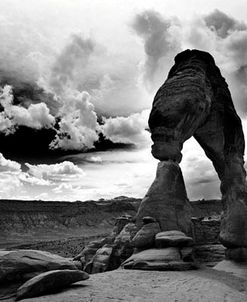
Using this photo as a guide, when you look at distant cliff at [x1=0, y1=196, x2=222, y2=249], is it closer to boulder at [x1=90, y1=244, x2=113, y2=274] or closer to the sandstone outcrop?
boulder at [x1=90, y1=244, x2=113, y2=274]

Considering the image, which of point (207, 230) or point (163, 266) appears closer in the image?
point (163, 266)

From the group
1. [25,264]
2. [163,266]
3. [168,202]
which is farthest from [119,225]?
[25,264]

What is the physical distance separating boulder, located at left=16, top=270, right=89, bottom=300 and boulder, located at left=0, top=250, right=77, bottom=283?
0.52 metres

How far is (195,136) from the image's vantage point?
12.4 metres

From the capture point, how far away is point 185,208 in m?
9.82

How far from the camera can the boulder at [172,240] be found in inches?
306

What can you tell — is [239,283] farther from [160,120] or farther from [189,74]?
[189,74]

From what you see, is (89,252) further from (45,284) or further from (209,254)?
(45,284)

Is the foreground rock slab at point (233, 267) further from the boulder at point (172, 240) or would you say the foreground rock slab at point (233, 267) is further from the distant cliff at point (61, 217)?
the distant cliff at point (61, 217)

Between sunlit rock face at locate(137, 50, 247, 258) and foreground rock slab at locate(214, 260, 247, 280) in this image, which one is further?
sunlit rock face at locate(137, 50, 247, 258)

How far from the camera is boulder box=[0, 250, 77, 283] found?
529 centimetres

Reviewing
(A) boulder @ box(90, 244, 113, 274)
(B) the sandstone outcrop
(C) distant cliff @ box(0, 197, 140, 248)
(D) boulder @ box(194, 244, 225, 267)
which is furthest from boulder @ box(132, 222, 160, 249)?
(C) distant cliff @ box(0, 197, 140, 248)

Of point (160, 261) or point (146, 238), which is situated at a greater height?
point (146, 238)

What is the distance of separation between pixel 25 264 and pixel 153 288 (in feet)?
7.38
